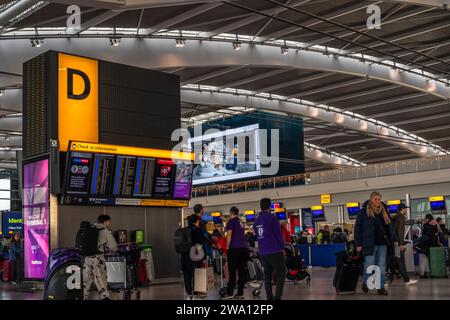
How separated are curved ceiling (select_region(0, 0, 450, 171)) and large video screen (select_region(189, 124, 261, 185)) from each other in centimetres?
282

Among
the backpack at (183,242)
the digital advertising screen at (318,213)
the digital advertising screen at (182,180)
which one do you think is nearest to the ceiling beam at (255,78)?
the digital advertising screen at (318,213)

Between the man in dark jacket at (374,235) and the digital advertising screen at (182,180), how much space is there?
22.6 feet

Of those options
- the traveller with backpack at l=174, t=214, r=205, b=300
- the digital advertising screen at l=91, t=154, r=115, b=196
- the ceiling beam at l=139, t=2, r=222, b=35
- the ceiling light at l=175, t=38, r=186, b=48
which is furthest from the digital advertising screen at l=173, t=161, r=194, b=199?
the ceiling light at l=175, t=38, r=186, b=48

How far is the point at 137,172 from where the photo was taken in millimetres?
16891

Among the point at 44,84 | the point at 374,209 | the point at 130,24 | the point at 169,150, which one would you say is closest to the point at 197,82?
the point at 130,24

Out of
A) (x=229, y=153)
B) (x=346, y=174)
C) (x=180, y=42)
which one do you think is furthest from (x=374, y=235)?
(x=346, y=174)

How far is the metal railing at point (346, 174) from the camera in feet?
112

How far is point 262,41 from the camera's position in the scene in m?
28.1

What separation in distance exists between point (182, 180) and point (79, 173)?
10.8 feet

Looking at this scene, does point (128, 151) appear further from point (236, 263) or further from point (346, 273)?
point (346, 273)

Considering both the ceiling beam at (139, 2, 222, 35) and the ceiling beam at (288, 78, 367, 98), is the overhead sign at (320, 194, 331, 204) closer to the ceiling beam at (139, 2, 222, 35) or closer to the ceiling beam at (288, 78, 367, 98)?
the ceiling beam at (288, 78, 367, 98)

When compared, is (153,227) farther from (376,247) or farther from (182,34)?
(182,34)

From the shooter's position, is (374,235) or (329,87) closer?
(374,235)
